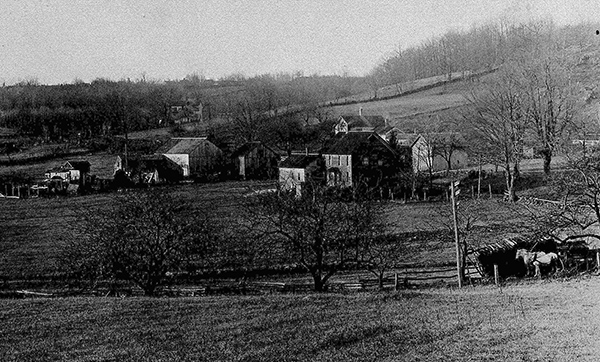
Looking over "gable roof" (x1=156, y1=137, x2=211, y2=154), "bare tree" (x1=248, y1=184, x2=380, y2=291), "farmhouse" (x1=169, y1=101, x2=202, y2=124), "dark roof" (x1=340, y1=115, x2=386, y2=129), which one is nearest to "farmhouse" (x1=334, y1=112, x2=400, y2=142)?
"dark roof" (x1=340, y1=115, x2=386, y2=129)

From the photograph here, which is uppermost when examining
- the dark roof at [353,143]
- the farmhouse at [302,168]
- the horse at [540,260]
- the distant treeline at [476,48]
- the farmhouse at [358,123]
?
the distant treeline at [476,48]

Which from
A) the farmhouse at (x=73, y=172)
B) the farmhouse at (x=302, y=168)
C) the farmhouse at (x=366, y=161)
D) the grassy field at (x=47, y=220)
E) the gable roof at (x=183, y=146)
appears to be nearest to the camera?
the grassy field at (x=47, y=220)

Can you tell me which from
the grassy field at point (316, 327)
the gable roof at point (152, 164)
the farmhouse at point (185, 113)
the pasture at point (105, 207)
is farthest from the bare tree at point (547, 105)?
the farmhouse at point (185, 113)

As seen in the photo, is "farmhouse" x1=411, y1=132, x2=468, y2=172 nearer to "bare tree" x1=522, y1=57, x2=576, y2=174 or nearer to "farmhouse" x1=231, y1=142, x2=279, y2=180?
"bare tree" x1=522, y1=57, x2=576, y2=174

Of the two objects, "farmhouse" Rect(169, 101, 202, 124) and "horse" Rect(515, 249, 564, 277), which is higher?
"farmhouse" Rect(169, 101, 202, 124)

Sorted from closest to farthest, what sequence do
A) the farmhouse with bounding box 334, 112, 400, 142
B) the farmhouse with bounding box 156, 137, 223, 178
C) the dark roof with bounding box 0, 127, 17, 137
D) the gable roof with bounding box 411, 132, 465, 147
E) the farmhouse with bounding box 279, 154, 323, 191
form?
the farmhouse with bounding box 279, 154, 323, 191 < the gable roof with bounding box 411, 132, 465, 147 < the farmhouse with bounding box 156, 137, 223, 178 < the farmhouse with bounding box 334, 112, 400, 142 < the dark roof with bounding box 0, 127, 17, 137

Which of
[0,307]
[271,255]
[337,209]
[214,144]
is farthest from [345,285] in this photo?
[214,144]

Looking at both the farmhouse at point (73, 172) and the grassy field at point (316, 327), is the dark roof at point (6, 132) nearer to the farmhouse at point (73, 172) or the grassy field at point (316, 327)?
the farmhouse at point (73, 172)

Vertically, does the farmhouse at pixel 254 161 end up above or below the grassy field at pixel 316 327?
above
